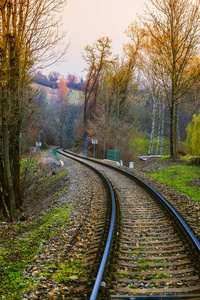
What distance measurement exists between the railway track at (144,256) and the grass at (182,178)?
12.8ft

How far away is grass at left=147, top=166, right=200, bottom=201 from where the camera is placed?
10922 mm

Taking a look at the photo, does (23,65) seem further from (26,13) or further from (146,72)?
(146,72)

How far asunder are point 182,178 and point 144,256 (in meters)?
9.68

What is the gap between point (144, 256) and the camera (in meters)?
4.54

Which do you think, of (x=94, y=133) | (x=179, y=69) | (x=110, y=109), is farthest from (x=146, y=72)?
(x=94, y=133)

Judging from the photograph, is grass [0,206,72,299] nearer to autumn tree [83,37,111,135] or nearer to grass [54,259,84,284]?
grass [54,259,84,284]

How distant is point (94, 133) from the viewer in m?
37.1

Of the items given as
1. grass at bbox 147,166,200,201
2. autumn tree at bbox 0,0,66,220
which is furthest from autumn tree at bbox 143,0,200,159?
autumn tree at bbox 0,0,66,220

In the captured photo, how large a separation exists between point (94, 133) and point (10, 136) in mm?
27680

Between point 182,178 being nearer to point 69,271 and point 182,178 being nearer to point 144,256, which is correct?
point 144,256

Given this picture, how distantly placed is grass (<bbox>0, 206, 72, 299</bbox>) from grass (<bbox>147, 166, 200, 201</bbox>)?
220 inches

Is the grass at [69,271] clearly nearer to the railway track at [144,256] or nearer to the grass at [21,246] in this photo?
the railway track at [144,256]

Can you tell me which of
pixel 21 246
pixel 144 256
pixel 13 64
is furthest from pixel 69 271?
pixel 13 64

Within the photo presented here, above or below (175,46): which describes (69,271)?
below
